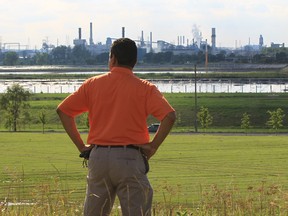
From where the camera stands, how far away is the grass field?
6824mm

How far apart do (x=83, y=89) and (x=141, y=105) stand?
1.52 ft

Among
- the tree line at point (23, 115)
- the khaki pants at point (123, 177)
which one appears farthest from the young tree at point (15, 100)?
the khaki pants at point (123, 177)

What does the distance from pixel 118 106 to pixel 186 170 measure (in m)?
21.2

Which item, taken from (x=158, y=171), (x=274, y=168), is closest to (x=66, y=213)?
(x=158, y=171)

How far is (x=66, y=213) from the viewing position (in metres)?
6.77

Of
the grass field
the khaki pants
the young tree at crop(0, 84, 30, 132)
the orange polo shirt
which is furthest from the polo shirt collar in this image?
the young tree at crop(0, 84, 30, 132)

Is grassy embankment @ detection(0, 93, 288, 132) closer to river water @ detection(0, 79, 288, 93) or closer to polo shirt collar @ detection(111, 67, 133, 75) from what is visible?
river water @ detection(0, 79, 288, 93)

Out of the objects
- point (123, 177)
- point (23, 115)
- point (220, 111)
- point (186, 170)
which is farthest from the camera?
point (220, 111)

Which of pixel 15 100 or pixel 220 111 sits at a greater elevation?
pixel 15 100

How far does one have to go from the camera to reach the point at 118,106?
6.02 meters

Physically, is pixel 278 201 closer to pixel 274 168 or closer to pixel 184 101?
pixel 274 168

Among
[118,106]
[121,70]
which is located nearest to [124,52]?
[121,70]

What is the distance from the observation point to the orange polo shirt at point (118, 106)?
600cm

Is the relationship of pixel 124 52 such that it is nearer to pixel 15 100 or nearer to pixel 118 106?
pixel 118 106
